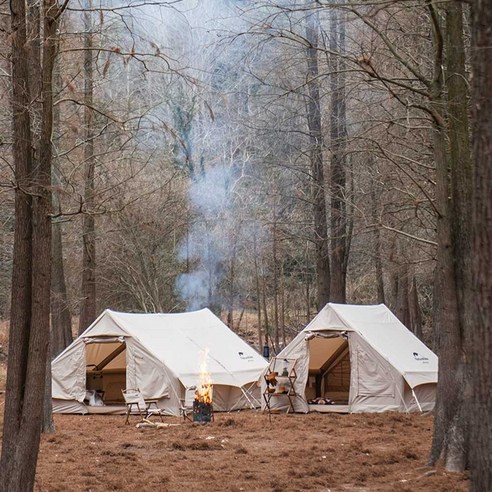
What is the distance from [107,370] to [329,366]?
4.38 m

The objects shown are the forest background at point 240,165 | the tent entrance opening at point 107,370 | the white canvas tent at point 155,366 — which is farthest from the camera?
the tent entrance opening at point 107,370

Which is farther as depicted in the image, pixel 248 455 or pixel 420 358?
pixel 420 358

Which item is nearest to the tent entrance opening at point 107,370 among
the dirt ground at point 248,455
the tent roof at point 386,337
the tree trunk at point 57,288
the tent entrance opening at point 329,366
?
the tree trunk at point 57,288

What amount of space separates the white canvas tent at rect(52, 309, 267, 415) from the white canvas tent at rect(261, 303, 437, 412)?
973mm

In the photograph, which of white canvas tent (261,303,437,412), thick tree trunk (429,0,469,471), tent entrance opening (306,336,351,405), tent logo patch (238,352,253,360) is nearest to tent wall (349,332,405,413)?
white canvas tent (261,303,437,412)

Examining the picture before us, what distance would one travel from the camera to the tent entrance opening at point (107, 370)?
17.3 metres

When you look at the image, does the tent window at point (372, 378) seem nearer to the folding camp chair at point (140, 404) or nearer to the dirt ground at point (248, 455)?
the dirt ground at point (248, 455)

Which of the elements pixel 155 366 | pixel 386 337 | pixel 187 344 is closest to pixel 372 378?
pixel 386 337

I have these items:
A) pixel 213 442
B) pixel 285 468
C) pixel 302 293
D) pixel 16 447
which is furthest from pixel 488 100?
pixel 302 293

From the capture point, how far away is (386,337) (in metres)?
16.1

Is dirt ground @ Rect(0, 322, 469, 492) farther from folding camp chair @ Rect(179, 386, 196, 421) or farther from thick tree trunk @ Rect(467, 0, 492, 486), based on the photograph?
thick tree trunk @ Rect(467, 0, 492, 486)

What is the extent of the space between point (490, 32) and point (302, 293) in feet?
83.6

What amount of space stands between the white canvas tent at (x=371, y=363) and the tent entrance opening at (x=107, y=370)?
134 inches

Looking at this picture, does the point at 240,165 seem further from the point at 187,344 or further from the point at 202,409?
the point at 202,409
